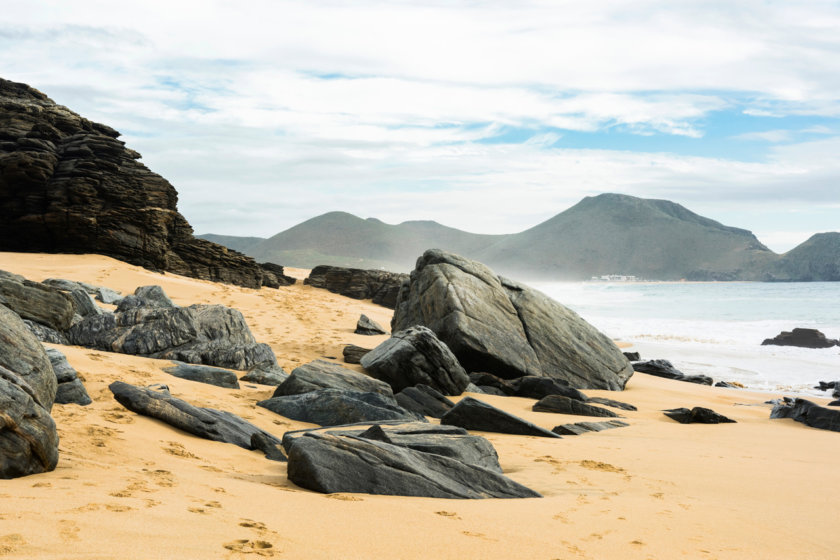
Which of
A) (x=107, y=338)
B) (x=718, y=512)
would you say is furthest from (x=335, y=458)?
(x=107, y=338)

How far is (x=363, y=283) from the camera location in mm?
31734

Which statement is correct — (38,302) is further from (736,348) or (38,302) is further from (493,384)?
(736,348)

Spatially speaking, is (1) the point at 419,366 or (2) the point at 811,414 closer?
(2) the point at 811,414

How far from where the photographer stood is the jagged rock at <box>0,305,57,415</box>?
4.27 metres

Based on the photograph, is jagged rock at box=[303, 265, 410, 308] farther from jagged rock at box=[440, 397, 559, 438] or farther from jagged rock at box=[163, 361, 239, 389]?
jagged rock at box=[440, 397, 559, 438]

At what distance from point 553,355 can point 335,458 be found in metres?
8.36

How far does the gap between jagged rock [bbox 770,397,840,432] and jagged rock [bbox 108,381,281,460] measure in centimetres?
788

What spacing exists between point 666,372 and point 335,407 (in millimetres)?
11147

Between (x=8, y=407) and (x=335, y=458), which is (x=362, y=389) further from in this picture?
(x=8, y=407)

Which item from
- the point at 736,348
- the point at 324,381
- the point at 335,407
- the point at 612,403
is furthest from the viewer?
the point at 736,348

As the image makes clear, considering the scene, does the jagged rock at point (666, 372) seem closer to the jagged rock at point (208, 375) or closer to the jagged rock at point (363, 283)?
the jagged rock at point (208, 375)

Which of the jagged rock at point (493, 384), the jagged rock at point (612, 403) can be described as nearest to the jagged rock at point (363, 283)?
the jagged rock at point (493, 384)

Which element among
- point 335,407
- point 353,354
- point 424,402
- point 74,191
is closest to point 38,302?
point 353,354

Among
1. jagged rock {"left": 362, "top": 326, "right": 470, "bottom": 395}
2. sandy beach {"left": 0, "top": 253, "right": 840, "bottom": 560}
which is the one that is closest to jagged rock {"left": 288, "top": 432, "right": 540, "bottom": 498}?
sandy beach {"left": 0, "top": 253, "right": 840, "bottom": 560}
